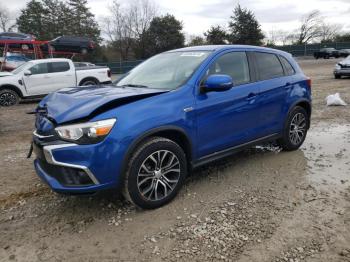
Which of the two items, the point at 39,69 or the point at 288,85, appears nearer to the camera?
the point at 288,85

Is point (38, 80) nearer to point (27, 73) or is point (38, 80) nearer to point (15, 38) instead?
point (27, 73)

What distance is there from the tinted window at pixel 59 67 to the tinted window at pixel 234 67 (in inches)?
425

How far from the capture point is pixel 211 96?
14.7 ft

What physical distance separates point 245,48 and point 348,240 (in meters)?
2.89

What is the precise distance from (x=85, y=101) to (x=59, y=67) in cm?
1144

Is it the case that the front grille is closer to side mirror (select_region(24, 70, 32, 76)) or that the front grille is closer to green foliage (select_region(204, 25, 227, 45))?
side mirror (select_region(24, 70, 32, 76))

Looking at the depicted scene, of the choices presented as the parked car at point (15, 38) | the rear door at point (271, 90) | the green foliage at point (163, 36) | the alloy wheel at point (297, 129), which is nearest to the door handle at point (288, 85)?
the rear door at point (271, 90)

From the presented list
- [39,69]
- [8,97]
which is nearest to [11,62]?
[39,69]

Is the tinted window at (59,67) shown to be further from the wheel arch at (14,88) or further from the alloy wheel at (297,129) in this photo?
the alloy wheel at (297,129)

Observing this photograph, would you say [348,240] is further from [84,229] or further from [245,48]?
[245,48]

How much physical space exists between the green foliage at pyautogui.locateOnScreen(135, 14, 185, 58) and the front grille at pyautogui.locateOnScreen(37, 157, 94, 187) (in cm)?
4805

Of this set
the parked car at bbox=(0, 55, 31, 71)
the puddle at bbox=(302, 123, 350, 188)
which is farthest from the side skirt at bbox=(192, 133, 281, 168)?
the parked car at bbox=(0, 55, 31, 71)

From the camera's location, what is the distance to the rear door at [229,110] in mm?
4406

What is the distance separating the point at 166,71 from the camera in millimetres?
4805
